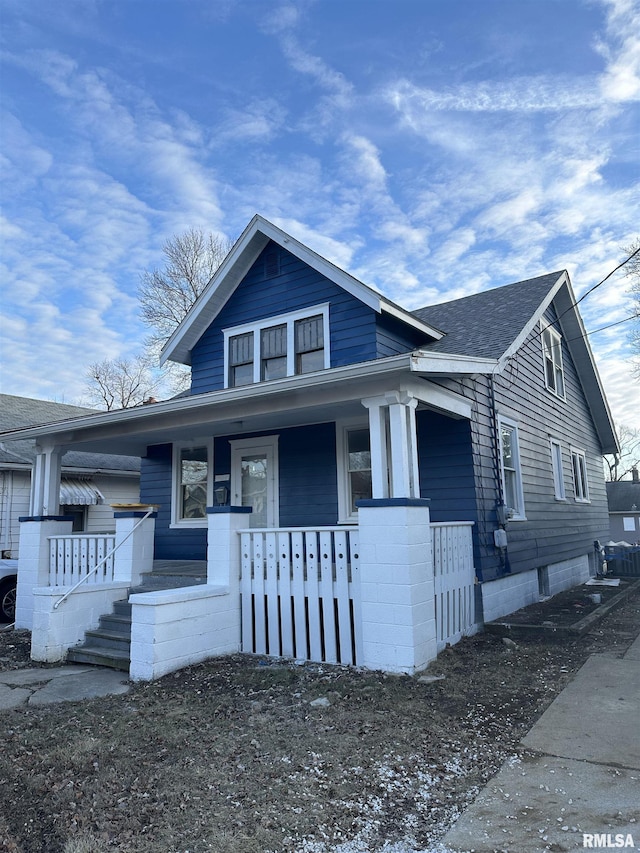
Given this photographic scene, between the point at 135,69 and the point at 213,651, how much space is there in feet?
35.8

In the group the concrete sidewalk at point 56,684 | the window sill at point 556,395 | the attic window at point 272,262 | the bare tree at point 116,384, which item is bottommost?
the concrete sidewalk at point 56,684

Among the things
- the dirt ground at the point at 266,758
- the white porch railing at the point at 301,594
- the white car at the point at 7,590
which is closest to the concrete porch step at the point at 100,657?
the dirt ground at the point at 266,758

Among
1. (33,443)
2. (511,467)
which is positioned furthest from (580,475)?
(33,443)

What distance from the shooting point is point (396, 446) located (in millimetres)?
6078

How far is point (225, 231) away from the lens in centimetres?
2447

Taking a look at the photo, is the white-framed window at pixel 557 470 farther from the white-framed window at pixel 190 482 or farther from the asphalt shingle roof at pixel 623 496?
the asphalt shingle roof at pixel 623 496

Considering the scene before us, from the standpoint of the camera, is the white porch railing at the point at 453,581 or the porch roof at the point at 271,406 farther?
the white porch railing at the point at 453,581

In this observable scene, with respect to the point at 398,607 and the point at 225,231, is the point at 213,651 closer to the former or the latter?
the point at 398,607

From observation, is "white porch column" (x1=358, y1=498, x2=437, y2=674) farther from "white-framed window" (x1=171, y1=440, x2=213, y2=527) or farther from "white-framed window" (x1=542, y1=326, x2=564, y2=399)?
"white-framed window" (x1=542, y1=326, x2=564, y2=399)

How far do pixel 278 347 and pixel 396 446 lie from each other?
4.37m

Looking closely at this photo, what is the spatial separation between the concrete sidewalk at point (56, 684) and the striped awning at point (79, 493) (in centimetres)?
831

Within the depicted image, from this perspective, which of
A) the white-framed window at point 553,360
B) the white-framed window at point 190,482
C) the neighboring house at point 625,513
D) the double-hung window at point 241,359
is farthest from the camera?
the neighboring house at point 625,513

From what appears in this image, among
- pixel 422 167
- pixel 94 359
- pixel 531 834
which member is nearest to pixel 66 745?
pixel 531 834

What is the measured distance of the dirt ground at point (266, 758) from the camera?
106 inches
